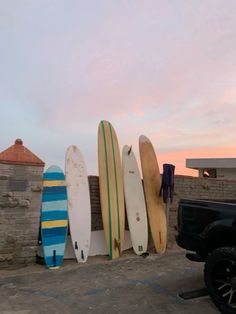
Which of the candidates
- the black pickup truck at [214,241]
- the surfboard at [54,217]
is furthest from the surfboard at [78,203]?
the black pickup truck at [214,241]

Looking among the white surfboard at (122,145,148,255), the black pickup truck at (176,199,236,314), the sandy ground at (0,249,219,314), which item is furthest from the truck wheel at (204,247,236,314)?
the white surfboard at (122,145,148,255)

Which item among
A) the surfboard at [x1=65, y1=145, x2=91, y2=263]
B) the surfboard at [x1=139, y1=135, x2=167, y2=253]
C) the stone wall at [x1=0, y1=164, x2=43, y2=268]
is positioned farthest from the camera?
the surfboard at [x1=139, y1=135, x2=167, y2=253]

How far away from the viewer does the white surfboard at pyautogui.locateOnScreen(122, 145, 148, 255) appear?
6.63 meters

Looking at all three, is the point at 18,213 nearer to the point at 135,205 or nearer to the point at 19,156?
the point at 19,156

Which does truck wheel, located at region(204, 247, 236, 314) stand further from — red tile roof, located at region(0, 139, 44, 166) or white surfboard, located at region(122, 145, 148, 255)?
red tile roof, located at region(0, 139, 44, 166)

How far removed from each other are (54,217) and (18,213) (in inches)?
26.1

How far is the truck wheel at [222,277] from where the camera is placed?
129 inches

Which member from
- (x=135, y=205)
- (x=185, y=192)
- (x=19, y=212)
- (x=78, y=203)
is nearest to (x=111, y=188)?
(x=135, y=205)

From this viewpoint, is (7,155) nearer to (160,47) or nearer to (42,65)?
(42,65)

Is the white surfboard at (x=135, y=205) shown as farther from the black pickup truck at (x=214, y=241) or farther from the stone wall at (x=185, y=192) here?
the black pickup truck at (x=214, y=241)

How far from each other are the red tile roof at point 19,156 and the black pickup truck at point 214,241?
9.78 ft

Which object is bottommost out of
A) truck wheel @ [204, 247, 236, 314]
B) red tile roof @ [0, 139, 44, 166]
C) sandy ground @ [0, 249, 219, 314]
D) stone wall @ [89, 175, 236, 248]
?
sandy ground @ [0, 249, 219, 314]

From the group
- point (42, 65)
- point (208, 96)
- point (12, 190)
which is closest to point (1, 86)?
point (42, 65)

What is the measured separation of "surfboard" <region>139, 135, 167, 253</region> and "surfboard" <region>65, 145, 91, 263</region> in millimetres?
1483
